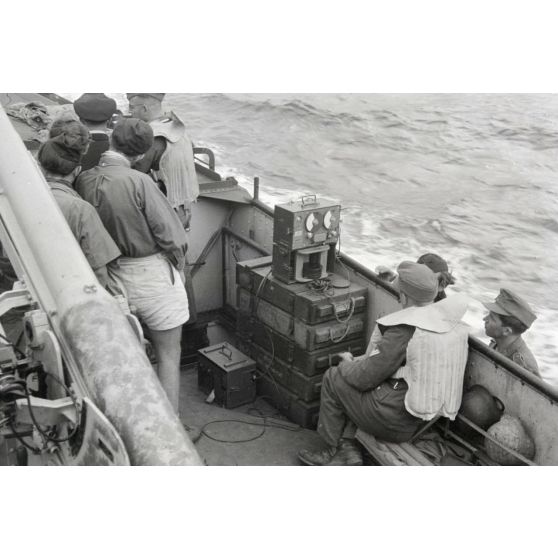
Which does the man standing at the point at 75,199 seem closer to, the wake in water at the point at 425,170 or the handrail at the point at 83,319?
the handrail at the point at 83,319

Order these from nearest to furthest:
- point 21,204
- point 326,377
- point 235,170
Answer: point 21,204 < point 326,377 < point 235,170

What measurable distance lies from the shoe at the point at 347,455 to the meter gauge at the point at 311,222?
5.36 feet

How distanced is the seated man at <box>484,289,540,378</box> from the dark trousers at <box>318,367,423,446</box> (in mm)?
856

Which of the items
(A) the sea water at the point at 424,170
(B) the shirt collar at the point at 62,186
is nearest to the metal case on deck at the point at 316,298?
(B) the shirt collar at the point at 62,186

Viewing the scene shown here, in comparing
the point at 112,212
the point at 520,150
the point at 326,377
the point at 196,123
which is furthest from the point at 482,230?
the point at 112,212

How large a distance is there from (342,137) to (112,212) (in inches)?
838

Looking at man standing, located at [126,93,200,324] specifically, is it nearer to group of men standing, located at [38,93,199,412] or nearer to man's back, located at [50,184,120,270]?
group of men standing, located at [38,93,199,412]

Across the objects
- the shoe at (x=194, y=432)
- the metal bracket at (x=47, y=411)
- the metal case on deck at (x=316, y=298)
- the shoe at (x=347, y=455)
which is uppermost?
the metal bracket at (x=47, y=411)

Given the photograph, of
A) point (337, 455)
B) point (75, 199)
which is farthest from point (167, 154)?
point (337, 455)

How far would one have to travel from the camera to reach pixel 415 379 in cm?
464

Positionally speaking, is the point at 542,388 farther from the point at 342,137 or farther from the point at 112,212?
the point at 342,137

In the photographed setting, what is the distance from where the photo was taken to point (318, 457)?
5.33 meters

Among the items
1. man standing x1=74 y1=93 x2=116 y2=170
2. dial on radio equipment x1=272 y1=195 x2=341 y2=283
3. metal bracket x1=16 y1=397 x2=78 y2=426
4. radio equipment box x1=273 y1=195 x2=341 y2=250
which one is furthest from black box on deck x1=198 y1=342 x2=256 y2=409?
metal bracket x1=16 y1=397 x2=78 y2=426

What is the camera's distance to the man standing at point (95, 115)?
5.66 metres
